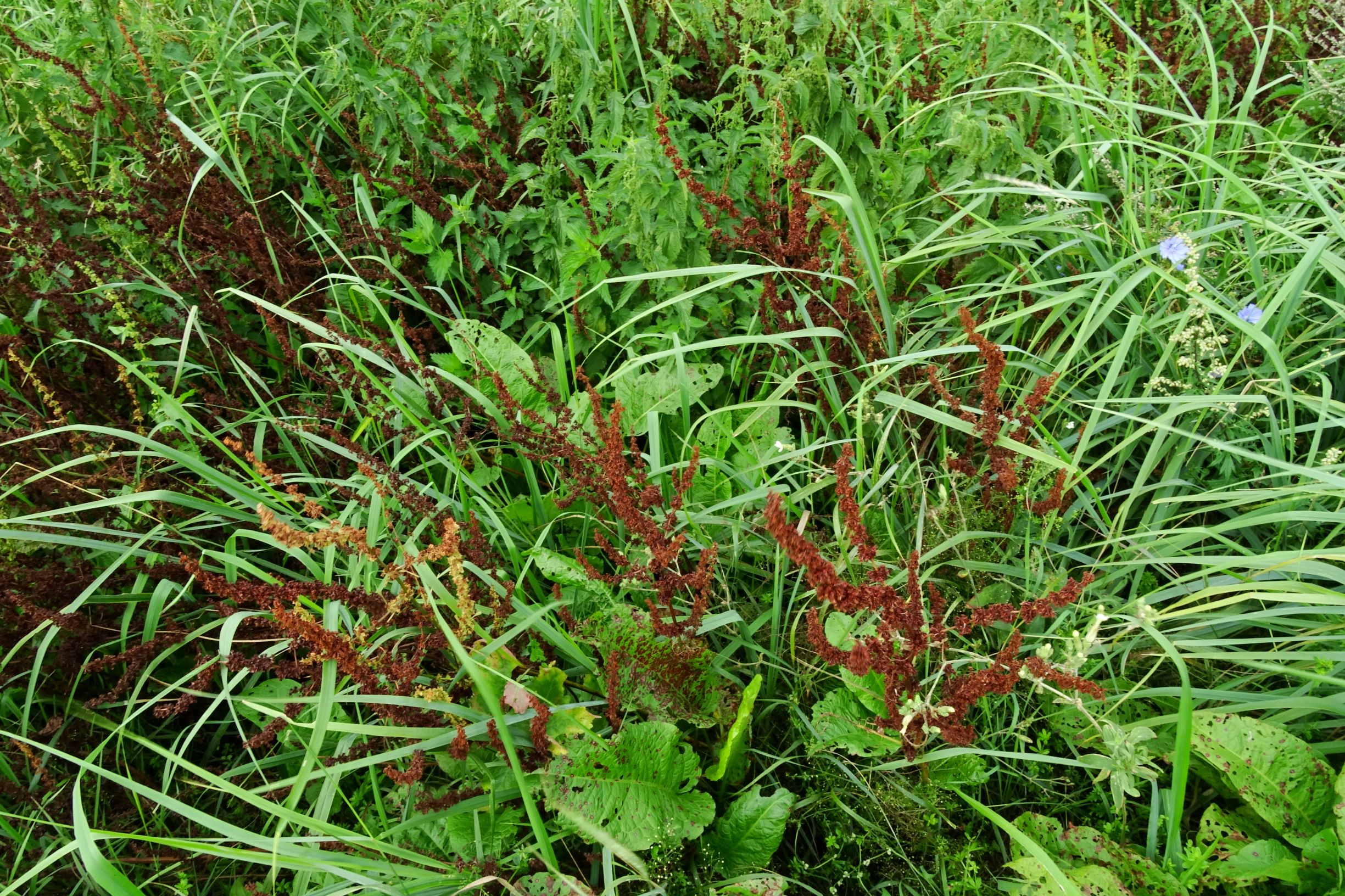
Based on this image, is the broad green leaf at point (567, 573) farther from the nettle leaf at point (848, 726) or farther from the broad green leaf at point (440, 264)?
the broad green leaf at point (440, 264)

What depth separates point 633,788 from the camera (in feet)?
5.61

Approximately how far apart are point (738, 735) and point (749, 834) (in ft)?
0.62

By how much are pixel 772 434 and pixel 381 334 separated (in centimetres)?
132

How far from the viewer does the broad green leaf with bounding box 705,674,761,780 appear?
1.79 metres

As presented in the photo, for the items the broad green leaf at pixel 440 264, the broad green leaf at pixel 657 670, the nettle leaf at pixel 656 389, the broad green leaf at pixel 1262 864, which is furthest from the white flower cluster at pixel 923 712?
the broad green leaf at pixel 440 264

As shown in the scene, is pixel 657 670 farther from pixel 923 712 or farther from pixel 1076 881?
pixel 1076 881

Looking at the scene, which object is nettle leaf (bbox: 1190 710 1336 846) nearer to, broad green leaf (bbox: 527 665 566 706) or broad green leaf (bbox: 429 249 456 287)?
broad green leaf (bbox: 527 665 566 706)

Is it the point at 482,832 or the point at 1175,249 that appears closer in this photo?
the point at 482,832

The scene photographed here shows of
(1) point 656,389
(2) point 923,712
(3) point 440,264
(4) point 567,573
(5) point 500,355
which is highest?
(3) point 440,264

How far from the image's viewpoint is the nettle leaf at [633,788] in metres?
1.66

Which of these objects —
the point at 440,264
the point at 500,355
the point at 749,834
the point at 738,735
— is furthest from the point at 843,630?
the point at 440,264

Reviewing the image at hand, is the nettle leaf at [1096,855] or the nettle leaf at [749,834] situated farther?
Answer: the nettle leaf at [749,834]

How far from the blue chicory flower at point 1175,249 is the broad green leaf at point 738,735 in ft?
4.68

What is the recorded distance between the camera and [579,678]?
2014mm
